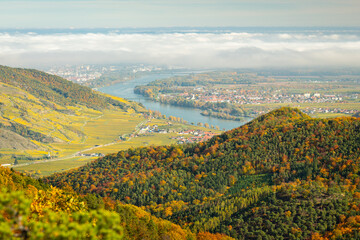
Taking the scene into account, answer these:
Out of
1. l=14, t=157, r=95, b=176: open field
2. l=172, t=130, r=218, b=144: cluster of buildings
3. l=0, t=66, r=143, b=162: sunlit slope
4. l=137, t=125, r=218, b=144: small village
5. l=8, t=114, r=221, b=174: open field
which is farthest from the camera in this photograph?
l=137, t=125, r=218, b=144: small village

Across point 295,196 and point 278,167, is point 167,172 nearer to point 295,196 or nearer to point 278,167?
point 278,167

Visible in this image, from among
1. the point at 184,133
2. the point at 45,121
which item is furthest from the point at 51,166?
the point at 184,133

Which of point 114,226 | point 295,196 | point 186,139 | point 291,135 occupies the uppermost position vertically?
point 114,226

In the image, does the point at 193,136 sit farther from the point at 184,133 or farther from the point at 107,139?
the point at 107,139

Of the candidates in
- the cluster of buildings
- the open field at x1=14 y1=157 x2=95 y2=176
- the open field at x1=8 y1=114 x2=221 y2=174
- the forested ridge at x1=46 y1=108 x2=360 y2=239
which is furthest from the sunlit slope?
the forested ridge at x1=46 y1=108 x2=360 y2=239

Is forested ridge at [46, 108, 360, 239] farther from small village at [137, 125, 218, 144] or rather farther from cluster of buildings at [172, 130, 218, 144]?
small village at [137, 125, 218, 144]

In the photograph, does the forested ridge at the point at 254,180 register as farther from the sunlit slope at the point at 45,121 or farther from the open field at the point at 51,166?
the sunlit slope at the point at 45,121

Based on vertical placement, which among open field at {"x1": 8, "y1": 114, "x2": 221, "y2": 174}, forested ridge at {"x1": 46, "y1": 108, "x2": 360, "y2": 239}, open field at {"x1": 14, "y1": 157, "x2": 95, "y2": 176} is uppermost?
forested ridge at {"x1": 46, "y1": 108, "x2": 360, "y2": 239}

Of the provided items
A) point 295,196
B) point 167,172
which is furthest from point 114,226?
point 167,172
